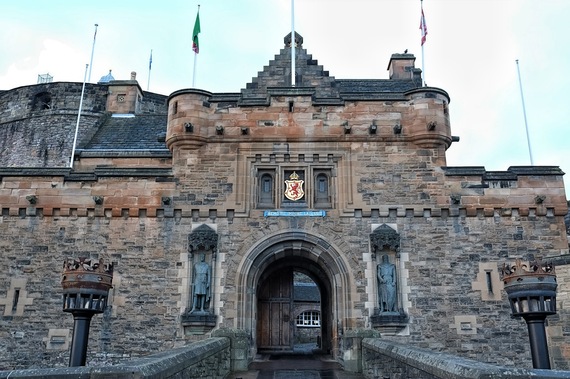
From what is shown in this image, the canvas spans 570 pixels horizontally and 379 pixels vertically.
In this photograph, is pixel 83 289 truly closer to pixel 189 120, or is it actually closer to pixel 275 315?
pixel 189 120

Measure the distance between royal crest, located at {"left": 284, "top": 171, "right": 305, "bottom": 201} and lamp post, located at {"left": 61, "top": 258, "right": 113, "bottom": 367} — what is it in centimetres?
736

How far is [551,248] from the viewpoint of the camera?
14.2m

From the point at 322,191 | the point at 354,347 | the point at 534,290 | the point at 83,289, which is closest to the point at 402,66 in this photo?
the point at 322,191

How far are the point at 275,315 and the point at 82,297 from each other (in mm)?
9756

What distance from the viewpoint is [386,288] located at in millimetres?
13750

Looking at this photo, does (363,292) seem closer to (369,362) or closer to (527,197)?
(369,362)

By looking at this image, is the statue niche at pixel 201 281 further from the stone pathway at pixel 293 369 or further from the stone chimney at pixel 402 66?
the stone chimney at pixel 402 66

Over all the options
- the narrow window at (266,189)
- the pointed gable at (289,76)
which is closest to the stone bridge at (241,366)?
the narrow window at (266,189)

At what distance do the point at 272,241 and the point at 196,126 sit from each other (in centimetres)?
413

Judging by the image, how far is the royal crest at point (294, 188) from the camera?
14875 millimetres

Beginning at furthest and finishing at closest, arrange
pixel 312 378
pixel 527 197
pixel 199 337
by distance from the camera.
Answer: pixel 527 197
pixel 199 337
pixel 312 378

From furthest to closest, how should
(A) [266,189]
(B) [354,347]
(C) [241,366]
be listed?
(A) [266,189], (B) [354,347], (C) [241,366]

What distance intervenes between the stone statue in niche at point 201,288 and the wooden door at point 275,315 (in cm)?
345

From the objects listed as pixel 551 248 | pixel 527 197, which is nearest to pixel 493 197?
pixel 527 197
